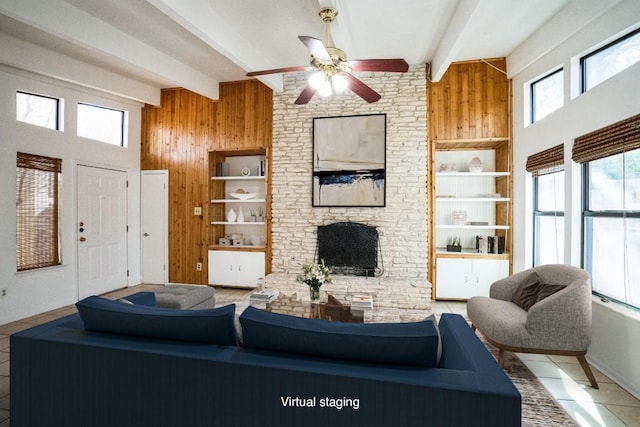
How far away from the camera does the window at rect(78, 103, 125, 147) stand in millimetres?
4828

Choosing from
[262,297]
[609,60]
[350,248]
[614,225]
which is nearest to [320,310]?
[262,297]

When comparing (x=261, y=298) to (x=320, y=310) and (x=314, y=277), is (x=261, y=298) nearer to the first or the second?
(x=314, y=277)

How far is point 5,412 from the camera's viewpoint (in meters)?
2.06

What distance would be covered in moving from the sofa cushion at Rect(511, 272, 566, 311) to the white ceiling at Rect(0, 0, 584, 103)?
2.52 meters

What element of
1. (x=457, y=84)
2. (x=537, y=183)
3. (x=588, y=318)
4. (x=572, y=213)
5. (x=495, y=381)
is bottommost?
(x=588, y=318)

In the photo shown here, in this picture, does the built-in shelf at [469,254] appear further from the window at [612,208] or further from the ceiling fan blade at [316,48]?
the ceiling fan blade at [316,48]

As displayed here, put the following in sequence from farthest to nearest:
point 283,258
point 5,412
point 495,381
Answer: point 283,258 → point 5,412 → point 495,381

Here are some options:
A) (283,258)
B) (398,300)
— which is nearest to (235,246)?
(283,258)

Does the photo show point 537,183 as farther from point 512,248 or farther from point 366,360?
point 366,360

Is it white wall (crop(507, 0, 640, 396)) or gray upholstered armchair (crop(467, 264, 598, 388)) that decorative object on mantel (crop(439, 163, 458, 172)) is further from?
gray upholstered armchair (crop(467, 264, 598, 388))

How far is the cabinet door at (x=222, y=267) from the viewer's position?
532 centimetres

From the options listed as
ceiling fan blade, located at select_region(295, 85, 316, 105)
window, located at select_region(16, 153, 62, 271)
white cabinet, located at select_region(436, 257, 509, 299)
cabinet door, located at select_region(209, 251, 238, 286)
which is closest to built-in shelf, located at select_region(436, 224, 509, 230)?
white cabinet, located at select_region(436, 257, 509, 299)

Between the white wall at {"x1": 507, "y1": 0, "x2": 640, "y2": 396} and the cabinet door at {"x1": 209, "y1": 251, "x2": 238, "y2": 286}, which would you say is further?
the cabinet door at {"x1": 209, "y1": 251, "x2": 238, "y2": 286}

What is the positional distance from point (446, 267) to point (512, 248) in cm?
95
